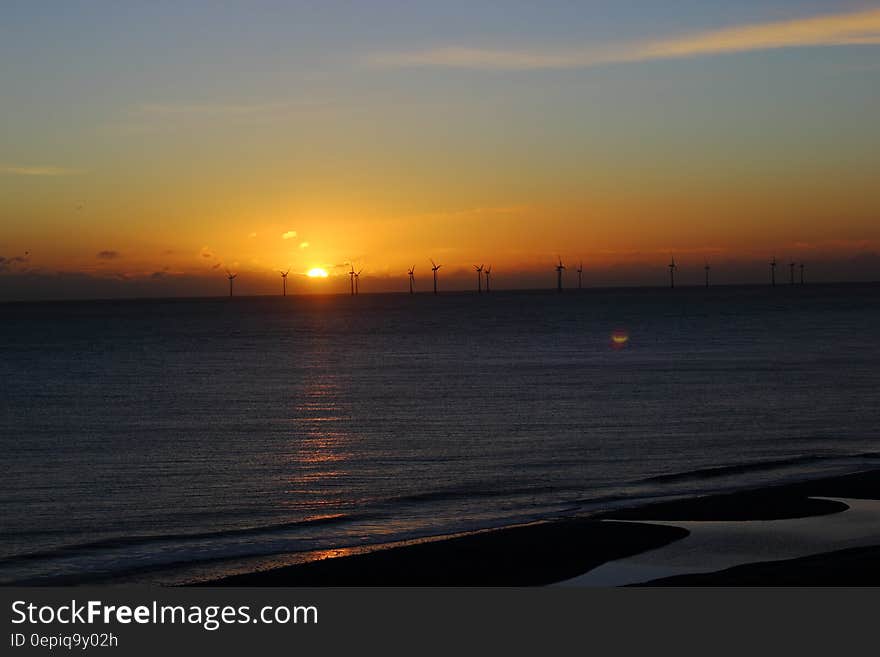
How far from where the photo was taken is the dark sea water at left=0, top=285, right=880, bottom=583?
2698 centimetres

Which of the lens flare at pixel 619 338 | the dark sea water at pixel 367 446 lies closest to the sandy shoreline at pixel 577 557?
the dark sea water at pixel 367 446

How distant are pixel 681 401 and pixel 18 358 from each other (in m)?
83.0

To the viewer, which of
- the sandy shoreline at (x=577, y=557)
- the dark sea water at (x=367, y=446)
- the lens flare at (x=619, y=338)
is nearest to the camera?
the sandy shoreline at (x=577, y=557)

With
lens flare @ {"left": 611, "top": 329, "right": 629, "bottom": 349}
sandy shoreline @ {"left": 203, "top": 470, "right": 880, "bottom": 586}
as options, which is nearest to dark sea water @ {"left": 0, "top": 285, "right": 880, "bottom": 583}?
sandy shoreline @ {"left": 203, "top": 470, "right": 880, "bottom": 586}

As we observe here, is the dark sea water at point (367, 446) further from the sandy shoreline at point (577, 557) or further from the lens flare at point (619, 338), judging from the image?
the lens flare at point (619, 338)

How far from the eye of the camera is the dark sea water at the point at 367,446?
26984mm

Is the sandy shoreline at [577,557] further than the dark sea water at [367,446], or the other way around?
the dark sea water at [367,446]

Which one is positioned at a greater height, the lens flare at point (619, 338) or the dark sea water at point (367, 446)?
the lens flare at point (619, 338)

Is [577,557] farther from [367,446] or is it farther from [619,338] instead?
[619,338]

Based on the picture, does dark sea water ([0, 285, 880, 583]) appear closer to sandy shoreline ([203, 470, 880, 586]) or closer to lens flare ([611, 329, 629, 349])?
sandy shoreline ([203, 470, 880, 586])

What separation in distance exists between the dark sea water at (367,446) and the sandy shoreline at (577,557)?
6.41ft

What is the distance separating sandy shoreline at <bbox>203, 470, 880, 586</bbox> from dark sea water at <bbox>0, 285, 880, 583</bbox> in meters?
1.95

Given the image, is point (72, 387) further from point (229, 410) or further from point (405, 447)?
point (405, 447)

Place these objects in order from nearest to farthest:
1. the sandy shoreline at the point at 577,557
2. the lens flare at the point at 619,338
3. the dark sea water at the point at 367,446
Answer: the sandy shoreline at the point at 577,557 < the dark sea water at the point at 367,446 < the lens flare at the point at 619,338
